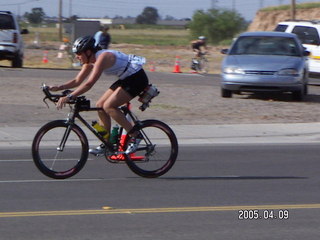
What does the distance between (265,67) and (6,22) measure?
1255 centimetres

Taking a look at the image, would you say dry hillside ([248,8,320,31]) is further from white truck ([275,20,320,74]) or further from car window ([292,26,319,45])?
car window ([292,26,319,45])

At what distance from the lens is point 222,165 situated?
11.3m

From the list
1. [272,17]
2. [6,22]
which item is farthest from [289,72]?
[272,17]

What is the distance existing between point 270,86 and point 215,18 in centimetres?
6470

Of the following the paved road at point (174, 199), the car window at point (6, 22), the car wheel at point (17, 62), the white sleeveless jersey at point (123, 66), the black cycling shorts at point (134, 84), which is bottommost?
the car wheel at point (17, 62)

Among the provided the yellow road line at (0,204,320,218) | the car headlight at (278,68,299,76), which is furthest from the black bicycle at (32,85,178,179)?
the car headlight at (278,68,299,76)

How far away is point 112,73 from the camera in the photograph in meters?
9.47

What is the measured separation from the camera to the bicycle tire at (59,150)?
9.44m

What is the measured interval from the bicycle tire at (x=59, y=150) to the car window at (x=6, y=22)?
63.8ft

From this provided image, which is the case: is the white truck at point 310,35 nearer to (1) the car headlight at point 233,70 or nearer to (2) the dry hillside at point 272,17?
(1) the car headlight at point 233,70

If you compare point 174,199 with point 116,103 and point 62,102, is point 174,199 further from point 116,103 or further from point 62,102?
point 62,102

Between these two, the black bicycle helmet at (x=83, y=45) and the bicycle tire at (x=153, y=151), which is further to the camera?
the bicycle tire at (x=153, y=151)

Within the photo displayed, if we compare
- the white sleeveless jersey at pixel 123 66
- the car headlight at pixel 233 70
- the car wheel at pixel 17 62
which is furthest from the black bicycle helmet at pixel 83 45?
the car wheel at pixel 17 62

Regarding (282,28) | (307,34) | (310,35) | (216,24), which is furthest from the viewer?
(216,24)
